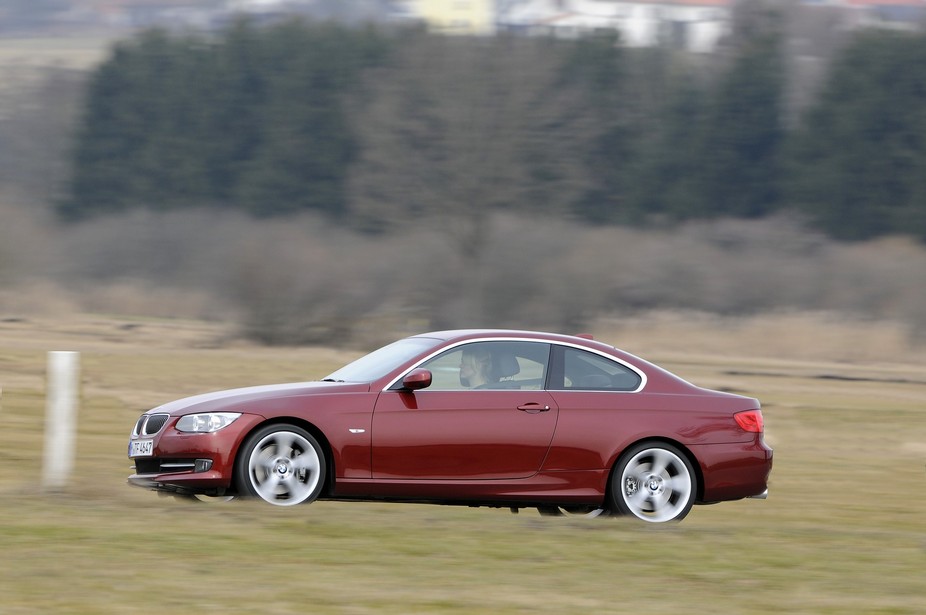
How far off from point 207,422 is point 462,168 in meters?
33.0

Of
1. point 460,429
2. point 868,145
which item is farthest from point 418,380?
point 868,145

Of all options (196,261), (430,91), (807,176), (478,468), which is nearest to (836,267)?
(807,176)

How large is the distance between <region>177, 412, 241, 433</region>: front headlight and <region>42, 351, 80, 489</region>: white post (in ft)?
3.24

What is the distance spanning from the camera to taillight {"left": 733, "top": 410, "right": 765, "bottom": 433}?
33.9ft

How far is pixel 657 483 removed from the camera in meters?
10.1

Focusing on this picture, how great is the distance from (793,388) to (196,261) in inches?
1095

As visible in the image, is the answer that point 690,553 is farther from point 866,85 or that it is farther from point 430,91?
point 866,85

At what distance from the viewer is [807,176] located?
57094 millimetres

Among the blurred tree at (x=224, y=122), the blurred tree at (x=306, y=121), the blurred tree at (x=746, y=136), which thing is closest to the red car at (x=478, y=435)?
the blurred tree at (x=746, y=136)

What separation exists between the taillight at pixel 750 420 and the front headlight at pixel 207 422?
3.48m

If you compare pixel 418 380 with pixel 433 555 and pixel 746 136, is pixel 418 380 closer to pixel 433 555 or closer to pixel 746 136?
pixel 433 555

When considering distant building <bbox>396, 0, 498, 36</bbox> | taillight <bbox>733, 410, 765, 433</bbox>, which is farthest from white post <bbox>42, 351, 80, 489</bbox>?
distant building <bbox>396, 0, 498, 36</bbox>

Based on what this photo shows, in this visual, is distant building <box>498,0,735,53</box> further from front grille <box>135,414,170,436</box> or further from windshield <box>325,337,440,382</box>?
front grille <box>135,414,170,436</box>

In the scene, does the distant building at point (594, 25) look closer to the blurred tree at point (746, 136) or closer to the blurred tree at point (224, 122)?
the blurred tree at point (746, 136)
